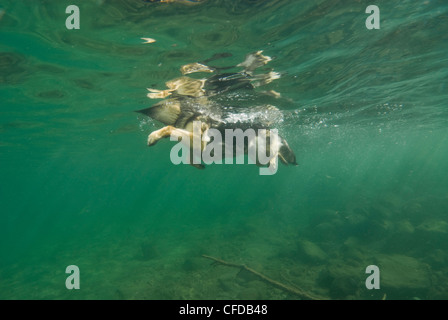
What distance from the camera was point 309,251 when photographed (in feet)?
49.8

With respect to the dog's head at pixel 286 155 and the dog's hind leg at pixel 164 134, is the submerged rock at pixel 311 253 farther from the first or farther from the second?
the dog's hind leg at pixel 164 134

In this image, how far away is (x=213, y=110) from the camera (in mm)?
13148

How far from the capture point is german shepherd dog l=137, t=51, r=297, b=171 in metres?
6.72

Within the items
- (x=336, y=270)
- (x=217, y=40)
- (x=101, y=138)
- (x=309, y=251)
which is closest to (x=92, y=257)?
(x=101, y=138)

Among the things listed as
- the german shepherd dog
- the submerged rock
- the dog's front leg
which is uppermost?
the german shepherd dog

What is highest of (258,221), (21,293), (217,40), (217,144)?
(217,40)

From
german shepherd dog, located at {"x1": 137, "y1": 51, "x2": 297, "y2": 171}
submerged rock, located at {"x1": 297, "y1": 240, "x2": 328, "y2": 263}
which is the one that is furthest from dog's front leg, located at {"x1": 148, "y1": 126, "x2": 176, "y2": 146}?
submerged rock, located at {"x1": 297, "y1": 240, "x2": 328, "y2": 263}

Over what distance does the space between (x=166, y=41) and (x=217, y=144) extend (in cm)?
392

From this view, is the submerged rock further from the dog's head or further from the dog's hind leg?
the dog's hind leg

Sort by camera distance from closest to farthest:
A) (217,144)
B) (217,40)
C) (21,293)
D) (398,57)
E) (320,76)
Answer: (217,144), (217,40), (398,57), (320,76), (21,293)

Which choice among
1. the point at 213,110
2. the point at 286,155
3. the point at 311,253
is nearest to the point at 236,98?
the point at 213,110

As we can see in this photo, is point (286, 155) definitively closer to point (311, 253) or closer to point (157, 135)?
point (157, 135)

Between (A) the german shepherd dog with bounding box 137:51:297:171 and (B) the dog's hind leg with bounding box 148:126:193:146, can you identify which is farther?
(A) the german shepherd dog with bounding box 137:51:297:171

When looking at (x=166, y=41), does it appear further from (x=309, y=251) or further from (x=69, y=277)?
(x=69, y=277)
